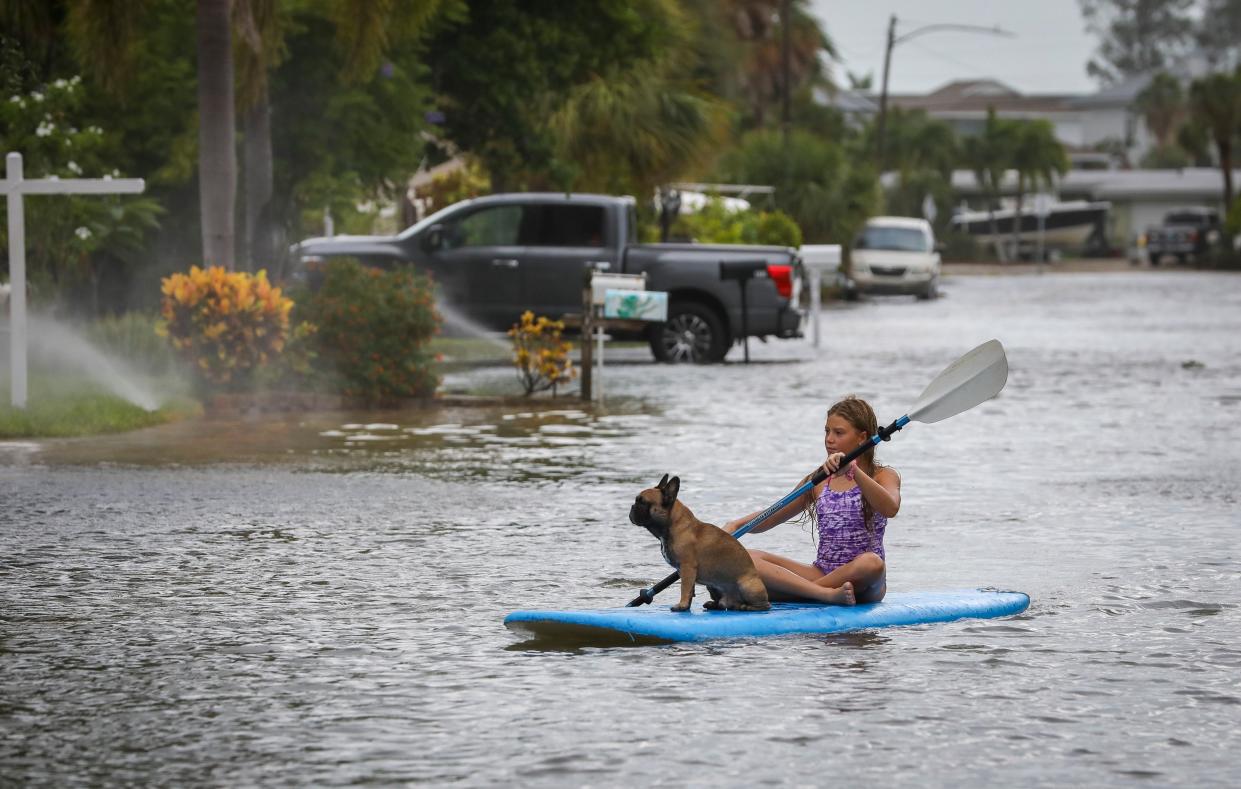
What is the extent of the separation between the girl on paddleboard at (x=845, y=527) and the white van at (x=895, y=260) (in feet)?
141

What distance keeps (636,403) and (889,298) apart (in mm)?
35067

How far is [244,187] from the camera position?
25.6 m

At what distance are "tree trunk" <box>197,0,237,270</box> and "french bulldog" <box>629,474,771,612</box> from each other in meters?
13.6

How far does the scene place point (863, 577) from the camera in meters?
9.11

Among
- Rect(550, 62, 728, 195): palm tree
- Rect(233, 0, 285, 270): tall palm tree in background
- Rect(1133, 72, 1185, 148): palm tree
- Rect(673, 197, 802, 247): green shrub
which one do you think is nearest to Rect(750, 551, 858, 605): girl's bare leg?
Rect(233, 0, 285, 270): tall palm tree in background

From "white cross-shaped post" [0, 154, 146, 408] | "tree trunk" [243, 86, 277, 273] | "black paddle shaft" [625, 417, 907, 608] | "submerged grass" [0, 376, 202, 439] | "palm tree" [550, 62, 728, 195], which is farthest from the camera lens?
"palm tree" [550, 62, 728, 195]

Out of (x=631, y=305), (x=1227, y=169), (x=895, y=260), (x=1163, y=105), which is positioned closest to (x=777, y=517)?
(x=631, y=305)

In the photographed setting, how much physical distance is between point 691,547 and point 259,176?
656 inches

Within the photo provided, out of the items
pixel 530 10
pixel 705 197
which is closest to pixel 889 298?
pixel 705 197

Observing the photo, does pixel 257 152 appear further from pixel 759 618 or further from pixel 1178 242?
pixel 1178 242

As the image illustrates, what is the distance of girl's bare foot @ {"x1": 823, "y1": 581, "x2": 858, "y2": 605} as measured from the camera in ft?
29.8

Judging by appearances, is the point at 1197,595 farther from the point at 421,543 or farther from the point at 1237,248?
the point at 1237,248

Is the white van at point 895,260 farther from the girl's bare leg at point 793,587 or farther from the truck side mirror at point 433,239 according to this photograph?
the girl's bare leg at point 793,587

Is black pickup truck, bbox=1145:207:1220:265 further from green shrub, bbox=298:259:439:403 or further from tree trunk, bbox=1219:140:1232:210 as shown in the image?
green shrub, bbox=298:259:439:403
